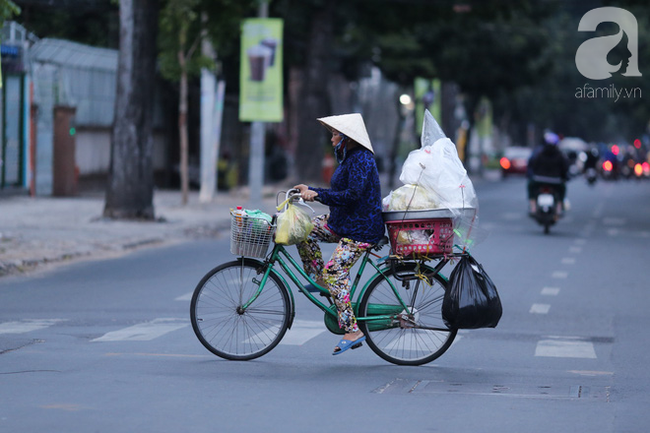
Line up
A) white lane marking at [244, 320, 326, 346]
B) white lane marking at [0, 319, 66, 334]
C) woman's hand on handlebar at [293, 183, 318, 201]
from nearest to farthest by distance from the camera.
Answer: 1. woman's hand on handlebar at [293, 183, 318, 201]
2. white lane marking at [244, 320, 326, 346]
3. white lane marking at [0, 319, 66, 334]

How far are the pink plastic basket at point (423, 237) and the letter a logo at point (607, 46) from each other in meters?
49.3

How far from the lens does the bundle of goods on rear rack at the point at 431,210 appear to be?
8.06 metres

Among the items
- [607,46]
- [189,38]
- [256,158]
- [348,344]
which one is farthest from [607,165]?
[348,344]

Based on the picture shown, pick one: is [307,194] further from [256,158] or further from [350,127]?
[256,158]

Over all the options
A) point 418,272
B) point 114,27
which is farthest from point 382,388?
point 114,27

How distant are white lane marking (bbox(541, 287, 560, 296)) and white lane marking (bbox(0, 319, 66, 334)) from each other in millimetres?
5492

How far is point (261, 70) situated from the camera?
89.5 feet

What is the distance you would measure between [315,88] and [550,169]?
13373mm

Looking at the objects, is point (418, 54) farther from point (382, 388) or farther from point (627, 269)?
point (382, 388)

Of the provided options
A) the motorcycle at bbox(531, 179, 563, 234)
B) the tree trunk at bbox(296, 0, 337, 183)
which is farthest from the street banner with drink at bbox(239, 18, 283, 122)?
the motorcycle at bbox(531, 179, 563, 234)

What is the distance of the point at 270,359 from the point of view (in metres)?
8.58

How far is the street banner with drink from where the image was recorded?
2697 centimetres

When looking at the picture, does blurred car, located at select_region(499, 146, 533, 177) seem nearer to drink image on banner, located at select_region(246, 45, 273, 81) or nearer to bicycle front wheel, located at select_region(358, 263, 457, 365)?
drink image on banner, located at select_region(246, 45, 273, 81)

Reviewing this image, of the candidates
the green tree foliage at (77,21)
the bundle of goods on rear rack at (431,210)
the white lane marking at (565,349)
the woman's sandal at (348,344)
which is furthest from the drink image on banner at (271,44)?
the woman's sandal at (348,344)
